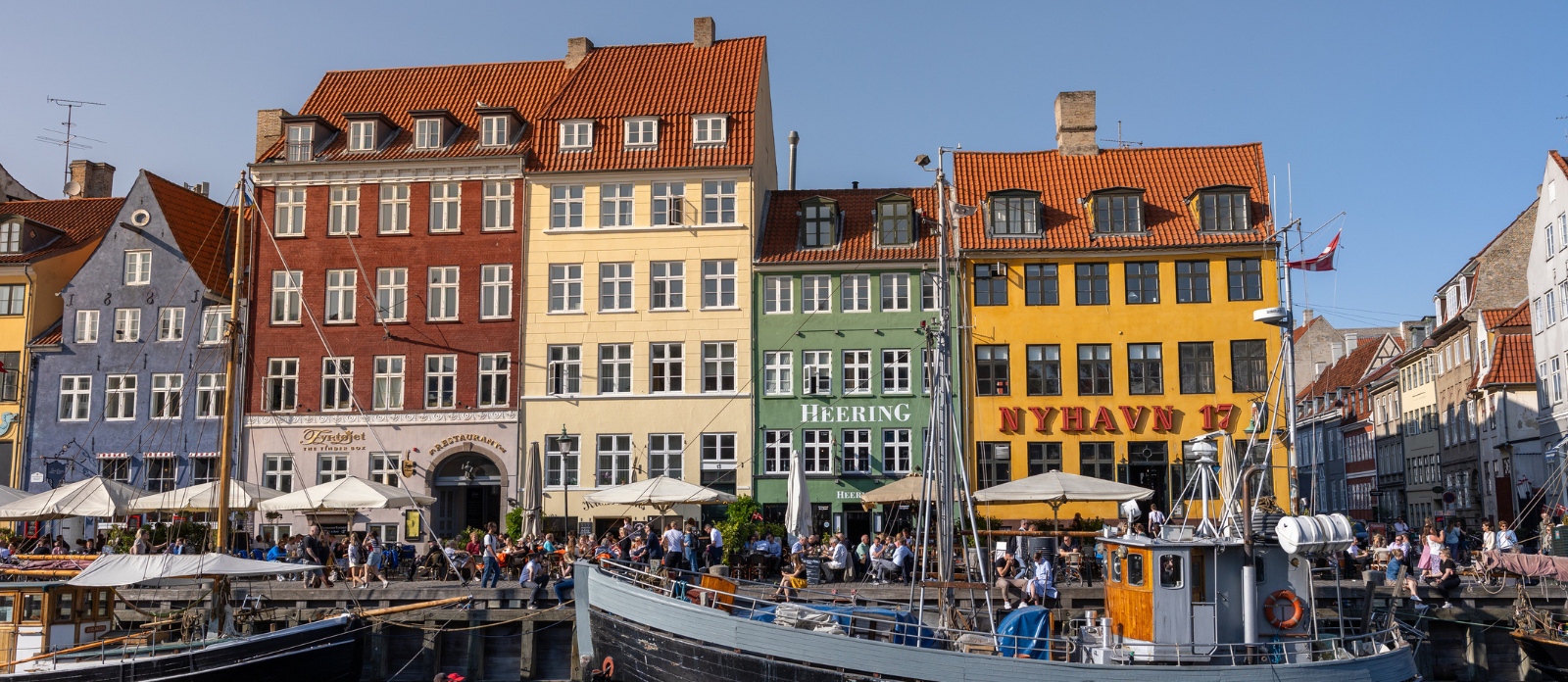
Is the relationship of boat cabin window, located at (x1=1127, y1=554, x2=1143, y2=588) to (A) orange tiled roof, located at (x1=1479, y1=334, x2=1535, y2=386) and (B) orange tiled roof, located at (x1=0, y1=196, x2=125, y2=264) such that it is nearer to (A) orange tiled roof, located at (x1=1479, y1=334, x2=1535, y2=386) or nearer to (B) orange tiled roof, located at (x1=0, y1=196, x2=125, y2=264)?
(A) orange tiled roof, located at (x1=1479, y1=334, x2=1535, y2=386)

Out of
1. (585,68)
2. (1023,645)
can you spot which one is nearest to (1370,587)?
(1023,645)

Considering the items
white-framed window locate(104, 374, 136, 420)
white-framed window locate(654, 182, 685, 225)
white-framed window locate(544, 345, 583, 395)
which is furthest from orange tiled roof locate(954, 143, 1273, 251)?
white-framed window locate(104, 374, 136, 420)

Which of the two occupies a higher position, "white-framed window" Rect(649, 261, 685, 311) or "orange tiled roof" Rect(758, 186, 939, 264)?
"orange tiled roof" Rect(758, 186, 939, 264)

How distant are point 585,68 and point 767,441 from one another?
15.0 meters

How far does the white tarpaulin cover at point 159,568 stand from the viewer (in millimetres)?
25109

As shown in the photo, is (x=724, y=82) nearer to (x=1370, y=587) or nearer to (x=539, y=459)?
(x=539, y=459)

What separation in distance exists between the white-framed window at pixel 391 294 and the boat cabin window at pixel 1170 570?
2878 centimetres

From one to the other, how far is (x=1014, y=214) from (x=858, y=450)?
347 inches

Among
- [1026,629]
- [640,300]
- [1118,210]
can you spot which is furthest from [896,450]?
[1026,629]

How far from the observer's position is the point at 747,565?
31.5 metres

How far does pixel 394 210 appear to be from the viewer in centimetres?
4425

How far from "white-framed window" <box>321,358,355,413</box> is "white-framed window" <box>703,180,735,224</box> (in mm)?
12146

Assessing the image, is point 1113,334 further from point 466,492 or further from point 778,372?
point 466,492

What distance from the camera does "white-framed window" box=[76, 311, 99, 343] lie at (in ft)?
149
